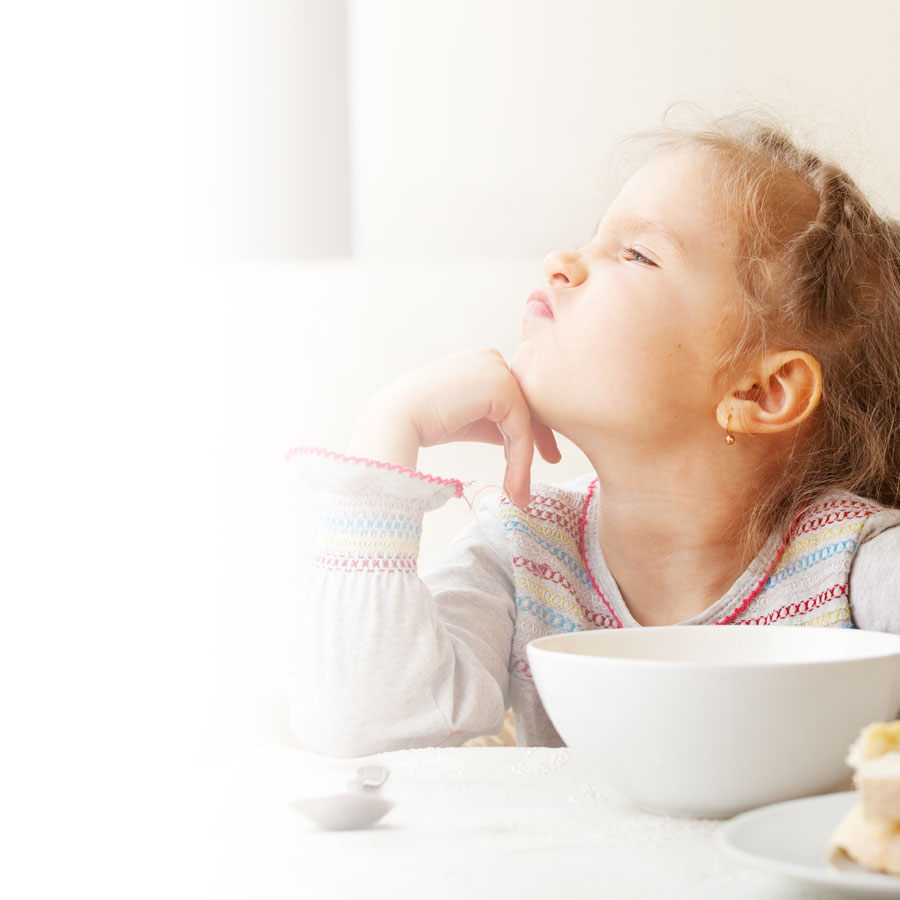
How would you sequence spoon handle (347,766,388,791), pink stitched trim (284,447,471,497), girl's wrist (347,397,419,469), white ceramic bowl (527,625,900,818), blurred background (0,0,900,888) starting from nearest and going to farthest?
white ceramic bowl (527,625,900,818) → spoon handle (347,766,388,791) → pink stitched trim (284,447,471,497) → girl's wrist (347,397,419,469) → blurred background (0,0,900,888)

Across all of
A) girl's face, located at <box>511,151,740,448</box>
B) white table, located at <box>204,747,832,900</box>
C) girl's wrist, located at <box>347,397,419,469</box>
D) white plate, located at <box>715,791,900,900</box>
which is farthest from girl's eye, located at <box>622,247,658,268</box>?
white plate, located at <box>715,791,900,900</box>

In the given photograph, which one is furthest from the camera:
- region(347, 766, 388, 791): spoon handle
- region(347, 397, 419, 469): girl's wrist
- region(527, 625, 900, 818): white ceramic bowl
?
region(347, 397, 419, 469): girl's wrist

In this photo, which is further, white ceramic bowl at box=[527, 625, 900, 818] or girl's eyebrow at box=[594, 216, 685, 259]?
girl's eyebrow at box=[594, 216, 685, 259]

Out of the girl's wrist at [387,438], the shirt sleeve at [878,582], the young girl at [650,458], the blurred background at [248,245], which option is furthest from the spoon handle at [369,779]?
the blurred background at [248,245]

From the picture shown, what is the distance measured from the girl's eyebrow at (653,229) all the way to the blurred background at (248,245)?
0.61 m

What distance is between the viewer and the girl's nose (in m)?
0.95

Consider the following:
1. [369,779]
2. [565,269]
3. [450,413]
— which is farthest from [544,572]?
[369,779]

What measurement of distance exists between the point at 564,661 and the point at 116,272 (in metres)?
1.53

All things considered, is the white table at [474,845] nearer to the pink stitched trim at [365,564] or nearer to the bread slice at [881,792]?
the bread slice at [881,792]

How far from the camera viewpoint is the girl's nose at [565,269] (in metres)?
0.95

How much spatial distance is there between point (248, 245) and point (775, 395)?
1.22 m

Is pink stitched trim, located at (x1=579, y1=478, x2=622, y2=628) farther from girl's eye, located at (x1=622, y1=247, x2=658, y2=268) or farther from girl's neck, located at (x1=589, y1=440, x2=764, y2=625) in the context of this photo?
girl's eye, located at (x1=622, y1=247, x2=658, y2=268)

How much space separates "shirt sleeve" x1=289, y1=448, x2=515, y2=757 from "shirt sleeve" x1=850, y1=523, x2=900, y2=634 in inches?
13.2

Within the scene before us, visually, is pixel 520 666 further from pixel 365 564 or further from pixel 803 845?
pixel 803 845
